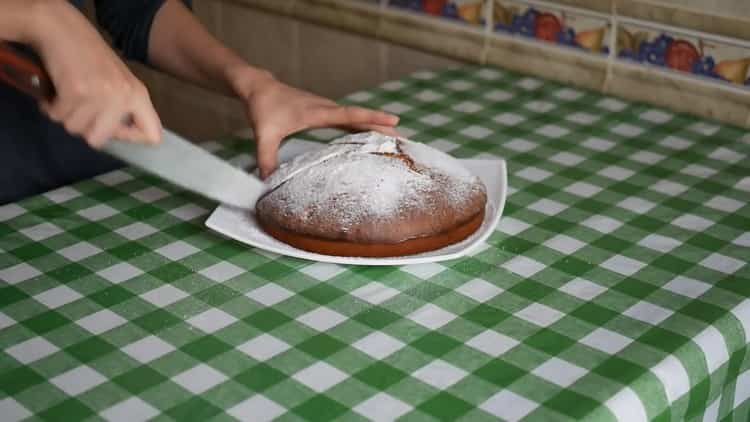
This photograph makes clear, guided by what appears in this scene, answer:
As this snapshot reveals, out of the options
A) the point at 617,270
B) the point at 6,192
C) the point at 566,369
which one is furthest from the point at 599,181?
the point at 6,192

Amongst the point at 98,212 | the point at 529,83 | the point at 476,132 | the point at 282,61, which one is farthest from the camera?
the point at 282,61

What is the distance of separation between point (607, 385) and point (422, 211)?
0.27 meters

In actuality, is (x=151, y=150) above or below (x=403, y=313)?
above

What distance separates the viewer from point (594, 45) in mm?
1442

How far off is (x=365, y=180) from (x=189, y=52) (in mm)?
498

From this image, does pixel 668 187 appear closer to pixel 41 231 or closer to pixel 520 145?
pixel 520 145

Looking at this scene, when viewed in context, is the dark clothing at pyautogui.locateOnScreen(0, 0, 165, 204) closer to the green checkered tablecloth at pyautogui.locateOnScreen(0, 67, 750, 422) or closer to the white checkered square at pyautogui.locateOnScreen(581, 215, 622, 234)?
the green checkered tablecloth at pyautogui.locateOnScreen(0, 67, 750, 422)

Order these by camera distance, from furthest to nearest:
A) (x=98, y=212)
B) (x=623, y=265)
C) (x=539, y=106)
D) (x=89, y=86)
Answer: (x=539, y=106), (x=98, y=212), (x=623, y=265), (x=89, y=86)

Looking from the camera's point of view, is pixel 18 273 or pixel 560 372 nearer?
pixel 560 372

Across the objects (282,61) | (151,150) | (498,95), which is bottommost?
(282,61)

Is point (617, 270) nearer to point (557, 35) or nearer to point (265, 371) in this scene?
point (265, 371)

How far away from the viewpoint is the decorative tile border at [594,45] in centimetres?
132

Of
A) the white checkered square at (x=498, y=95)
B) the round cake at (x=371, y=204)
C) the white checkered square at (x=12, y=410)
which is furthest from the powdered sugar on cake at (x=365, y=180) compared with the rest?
the white checkered square at (x=498, y=95)

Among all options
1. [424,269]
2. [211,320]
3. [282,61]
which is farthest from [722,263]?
[282,61]
